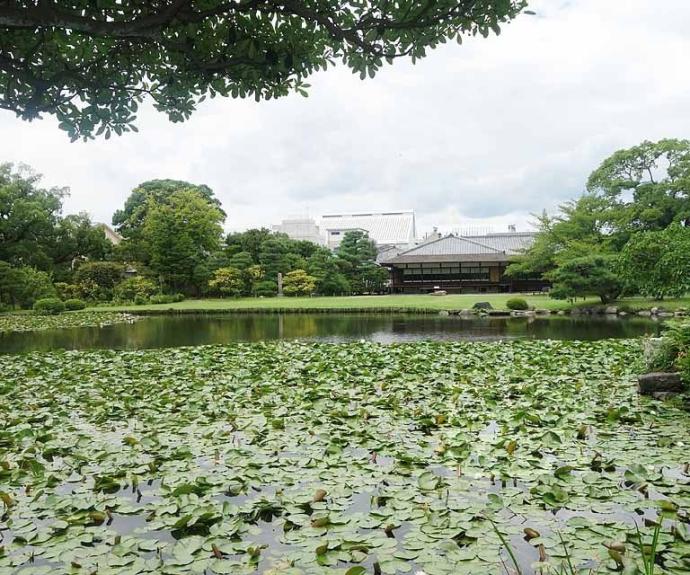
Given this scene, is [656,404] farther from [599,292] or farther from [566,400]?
[599,292]

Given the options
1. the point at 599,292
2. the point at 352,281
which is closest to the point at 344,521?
the point at 599,292

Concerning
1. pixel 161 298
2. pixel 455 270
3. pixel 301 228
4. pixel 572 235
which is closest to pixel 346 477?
pixel 572 235

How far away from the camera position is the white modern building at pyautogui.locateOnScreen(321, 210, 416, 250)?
7425 centimetres

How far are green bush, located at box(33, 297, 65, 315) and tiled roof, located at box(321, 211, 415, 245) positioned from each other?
49.6 meters

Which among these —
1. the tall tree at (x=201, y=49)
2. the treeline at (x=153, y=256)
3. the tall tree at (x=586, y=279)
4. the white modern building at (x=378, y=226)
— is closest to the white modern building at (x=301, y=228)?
the white modern building at (x=378, y=226)

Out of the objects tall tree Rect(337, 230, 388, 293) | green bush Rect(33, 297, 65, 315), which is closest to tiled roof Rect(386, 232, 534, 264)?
tall tree Rect(337, 230, 388, 293)

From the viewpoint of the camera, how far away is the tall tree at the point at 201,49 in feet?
11.7

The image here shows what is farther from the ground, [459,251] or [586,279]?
[459,251]

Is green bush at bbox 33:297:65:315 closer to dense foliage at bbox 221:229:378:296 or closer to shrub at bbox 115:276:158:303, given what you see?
shrub at bbox 115:276:158:303

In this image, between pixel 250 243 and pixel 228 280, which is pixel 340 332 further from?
pixel 250 243

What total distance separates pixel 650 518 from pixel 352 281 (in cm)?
3781

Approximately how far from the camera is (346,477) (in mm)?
3643

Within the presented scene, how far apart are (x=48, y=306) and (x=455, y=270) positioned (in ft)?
84.7

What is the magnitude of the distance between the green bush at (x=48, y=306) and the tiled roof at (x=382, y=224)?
1955 inches
